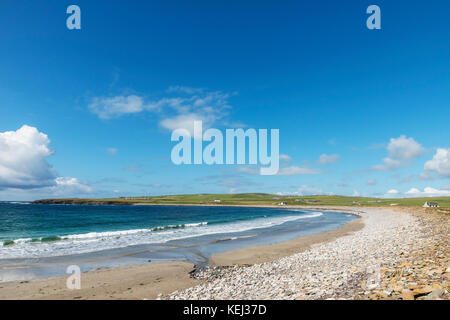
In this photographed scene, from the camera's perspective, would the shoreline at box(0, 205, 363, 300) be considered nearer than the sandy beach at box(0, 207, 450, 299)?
No

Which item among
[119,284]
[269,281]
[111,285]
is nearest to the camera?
[269,281]

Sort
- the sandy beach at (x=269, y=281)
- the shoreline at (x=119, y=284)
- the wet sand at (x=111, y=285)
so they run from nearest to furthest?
1. the sandy beach at (x=269, y=281)
2. the wet sand at (x=111, y=285)
3. the shoreline at (x=119, y=284)

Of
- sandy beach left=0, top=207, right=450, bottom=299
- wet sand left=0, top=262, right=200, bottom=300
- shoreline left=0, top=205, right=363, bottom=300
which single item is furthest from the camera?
shoreline left=0, top=205, right=363, bottom=300

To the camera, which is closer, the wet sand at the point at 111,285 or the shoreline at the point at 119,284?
the wet sand at the point at 111,285

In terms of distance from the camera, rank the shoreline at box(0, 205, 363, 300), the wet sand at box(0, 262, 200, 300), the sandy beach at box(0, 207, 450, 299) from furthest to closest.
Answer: the shoreline at box(0, 205, 363, 300) → the wet sand at box(0, 262, 200, 300) → the sandy beach at box(0, 207, 450, 299)

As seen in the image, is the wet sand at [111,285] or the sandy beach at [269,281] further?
the wet sand at [111,285]

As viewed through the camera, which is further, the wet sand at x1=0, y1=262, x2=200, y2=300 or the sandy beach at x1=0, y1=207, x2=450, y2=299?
the wet sand at x1=0, y1=262, x2=200, y2=300

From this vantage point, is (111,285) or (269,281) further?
(111,285)

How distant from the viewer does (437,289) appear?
24.5ft

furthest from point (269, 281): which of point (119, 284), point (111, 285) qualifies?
point (111, 285)

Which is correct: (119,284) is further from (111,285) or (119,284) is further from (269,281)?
(269,281)

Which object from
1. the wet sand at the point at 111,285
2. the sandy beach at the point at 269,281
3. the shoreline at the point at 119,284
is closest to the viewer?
the sandy beach at the point at 269,281
